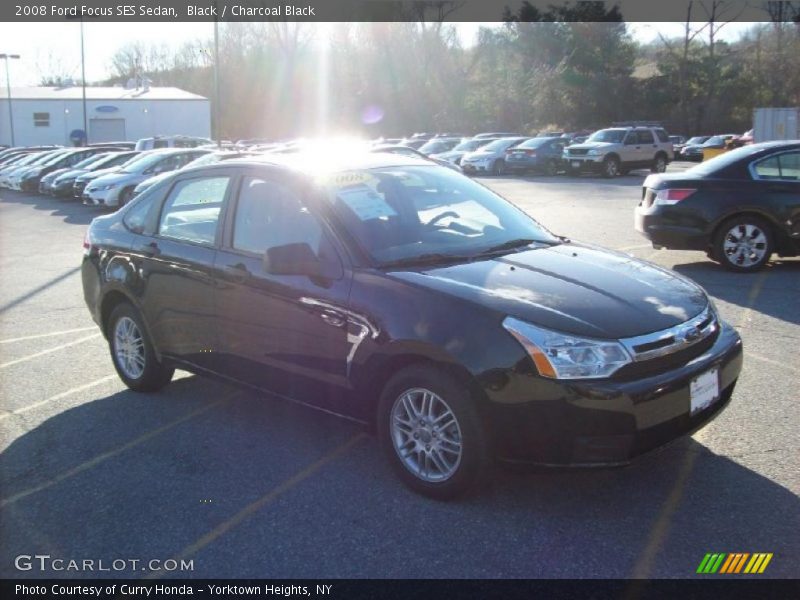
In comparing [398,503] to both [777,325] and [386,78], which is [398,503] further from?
[386,78]

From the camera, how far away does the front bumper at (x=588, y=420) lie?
342cm

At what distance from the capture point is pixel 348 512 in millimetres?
3793

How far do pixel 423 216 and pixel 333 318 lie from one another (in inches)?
36.6

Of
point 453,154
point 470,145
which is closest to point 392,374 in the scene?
point 453,154

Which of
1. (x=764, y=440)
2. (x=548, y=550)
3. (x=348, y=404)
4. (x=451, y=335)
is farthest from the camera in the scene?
(x=764, y=440)

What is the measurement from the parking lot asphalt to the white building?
185 feet

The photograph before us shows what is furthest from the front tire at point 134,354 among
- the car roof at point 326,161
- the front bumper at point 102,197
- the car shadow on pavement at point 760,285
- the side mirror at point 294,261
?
the front bumper at point 102,197

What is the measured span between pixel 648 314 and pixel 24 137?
Result: 62.2 metres

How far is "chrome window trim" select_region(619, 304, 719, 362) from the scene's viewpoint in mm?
3535

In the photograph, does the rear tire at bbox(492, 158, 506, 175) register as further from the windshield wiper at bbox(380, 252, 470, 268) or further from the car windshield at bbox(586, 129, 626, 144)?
the windshield wiper at bbox(380, 252, 470, 268)

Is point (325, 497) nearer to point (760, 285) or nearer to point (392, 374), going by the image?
point (392, 374)

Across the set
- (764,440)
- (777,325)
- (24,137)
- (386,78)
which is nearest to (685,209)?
(777,325)

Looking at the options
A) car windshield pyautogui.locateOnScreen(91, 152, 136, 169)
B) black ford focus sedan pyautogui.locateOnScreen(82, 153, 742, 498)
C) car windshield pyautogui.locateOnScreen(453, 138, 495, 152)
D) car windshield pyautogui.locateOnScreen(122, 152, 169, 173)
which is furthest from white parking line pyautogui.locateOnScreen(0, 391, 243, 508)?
car windshield pyautogui.locateOnScreen(453, 138, 495, 152)
